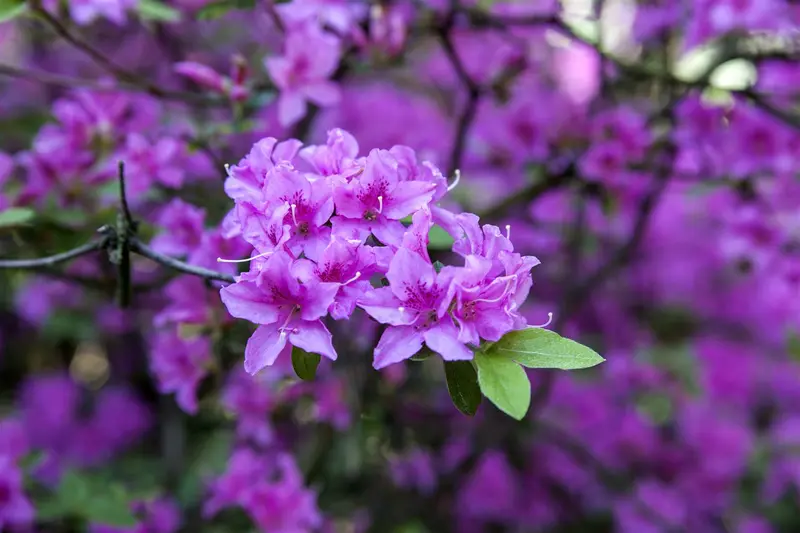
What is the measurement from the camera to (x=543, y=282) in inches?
82.5

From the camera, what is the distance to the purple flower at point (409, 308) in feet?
2.40

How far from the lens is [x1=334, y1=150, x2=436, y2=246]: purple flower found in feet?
2.62

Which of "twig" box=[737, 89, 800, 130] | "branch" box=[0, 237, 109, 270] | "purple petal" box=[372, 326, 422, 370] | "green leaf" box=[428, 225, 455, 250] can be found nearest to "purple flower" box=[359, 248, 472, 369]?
"purple petal" box=[372, 326, 422, 370]

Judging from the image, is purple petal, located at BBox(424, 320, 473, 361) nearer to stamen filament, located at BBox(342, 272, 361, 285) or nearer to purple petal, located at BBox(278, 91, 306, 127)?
stamen filament, located at BBox(342, 272, 361, 285)

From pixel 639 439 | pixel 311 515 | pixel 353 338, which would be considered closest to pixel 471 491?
pixel 639 439

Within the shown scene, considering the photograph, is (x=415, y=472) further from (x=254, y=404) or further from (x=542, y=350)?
(x=542, y=350)

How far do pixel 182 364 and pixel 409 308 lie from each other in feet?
2.13

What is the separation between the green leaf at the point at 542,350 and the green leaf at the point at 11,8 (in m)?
0.79

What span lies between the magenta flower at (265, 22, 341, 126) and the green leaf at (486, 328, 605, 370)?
1.99 feet

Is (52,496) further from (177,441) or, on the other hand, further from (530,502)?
(530,502)

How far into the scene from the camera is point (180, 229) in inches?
45.4

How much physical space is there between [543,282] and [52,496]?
126 cm

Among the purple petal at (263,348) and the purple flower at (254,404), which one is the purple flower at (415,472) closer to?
the purple flower at (254,404)

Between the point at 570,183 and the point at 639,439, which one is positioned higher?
the point at 570,183
